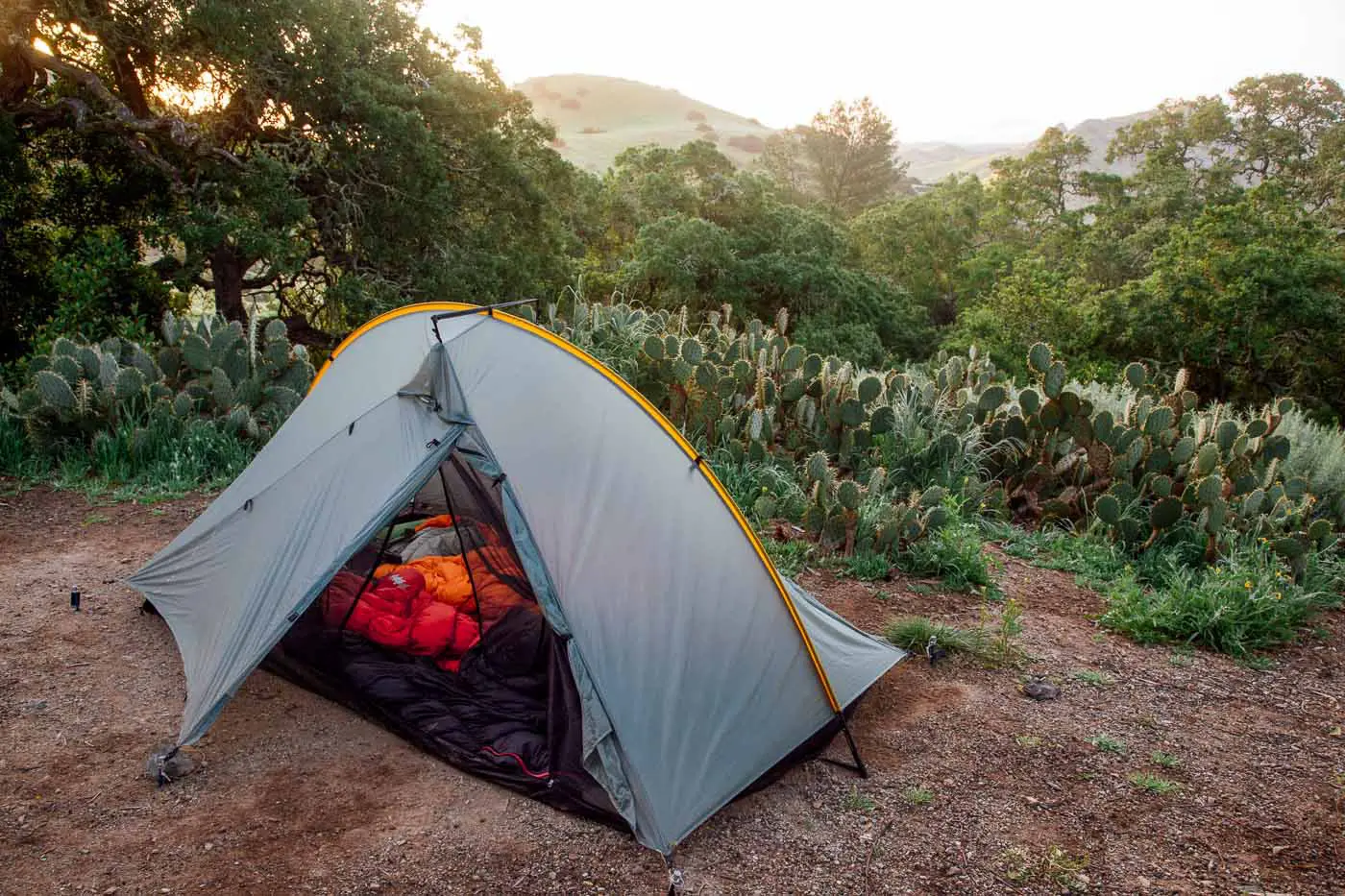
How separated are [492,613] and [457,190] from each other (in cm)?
857

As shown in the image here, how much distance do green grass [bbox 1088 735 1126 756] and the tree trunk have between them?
10.1 metres

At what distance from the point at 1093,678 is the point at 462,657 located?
2.84m

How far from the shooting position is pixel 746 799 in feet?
10.4

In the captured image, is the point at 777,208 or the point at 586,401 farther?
the point at 777,208

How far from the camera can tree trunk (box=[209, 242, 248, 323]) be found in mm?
10617

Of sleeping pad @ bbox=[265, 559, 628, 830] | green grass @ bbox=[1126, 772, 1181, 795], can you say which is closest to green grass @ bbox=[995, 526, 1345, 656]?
green grass @ bbox=[1126, 772, 1181, 795]

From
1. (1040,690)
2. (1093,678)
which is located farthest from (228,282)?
(1093,678)

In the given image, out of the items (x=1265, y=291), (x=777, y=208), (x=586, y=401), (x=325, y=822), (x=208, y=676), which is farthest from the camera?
(x=777, y=208)

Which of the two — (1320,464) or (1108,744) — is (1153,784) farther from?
(1320,464)

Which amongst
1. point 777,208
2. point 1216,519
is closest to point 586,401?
A: point 1216,519

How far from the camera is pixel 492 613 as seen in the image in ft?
13.0

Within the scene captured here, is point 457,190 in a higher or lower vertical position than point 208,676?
higher

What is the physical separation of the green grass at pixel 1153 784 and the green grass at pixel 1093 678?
74 cm

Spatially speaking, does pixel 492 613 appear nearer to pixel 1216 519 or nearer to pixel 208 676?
pixel 208 676
